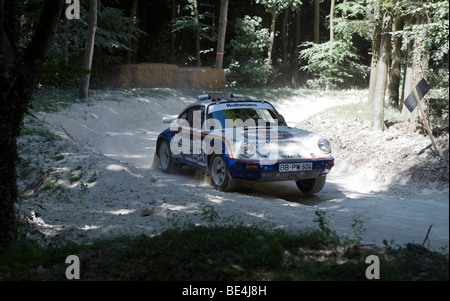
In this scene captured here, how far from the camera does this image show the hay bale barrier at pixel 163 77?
29.0 meters

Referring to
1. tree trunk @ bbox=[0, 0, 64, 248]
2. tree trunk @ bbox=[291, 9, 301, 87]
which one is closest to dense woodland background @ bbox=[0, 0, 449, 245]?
tree trunk @ bbox=[0, 0, 64, 248]

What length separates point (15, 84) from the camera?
589 cm

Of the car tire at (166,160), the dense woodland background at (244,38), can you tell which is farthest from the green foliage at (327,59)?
the car tire at (166,160)

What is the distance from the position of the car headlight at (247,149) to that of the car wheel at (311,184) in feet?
5.27

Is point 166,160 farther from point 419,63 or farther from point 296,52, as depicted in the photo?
point 296,52

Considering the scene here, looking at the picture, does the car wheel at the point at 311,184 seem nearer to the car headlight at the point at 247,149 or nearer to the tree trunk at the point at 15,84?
the car headlight at the point at 247,149

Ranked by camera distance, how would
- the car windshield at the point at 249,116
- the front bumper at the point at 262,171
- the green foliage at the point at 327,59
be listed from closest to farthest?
the front bumper at the point at 262,171 → the car windshield at the point at 249,116 → the green foliage at the point at 327,59

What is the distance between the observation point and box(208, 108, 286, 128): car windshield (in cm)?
1093

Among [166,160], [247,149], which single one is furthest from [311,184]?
[166,160]

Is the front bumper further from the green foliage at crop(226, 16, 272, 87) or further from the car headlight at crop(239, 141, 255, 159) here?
the green foliage at crop(226, 16, 272, 87)

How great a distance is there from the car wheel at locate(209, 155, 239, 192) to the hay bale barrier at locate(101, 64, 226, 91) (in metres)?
19.6

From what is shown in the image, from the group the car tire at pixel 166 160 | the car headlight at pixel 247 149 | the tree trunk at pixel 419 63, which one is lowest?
the car tire at pixel 166 160

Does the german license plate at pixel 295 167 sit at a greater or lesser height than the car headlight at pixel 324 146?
lesser

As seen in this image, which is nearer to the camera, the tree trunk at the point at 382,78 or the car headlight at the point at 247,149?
the car headlight at the point at 247,149
